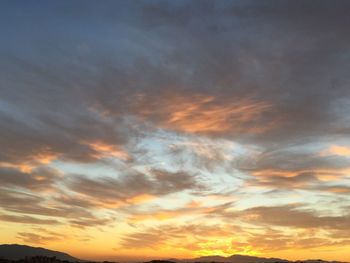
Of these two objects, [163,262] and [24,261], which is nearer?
[24,261]

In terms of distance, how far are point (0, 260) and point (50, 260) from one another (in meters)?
8.21

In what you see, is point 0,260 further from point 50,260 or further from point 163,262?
point 163,262

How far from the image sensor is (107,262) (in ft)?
282

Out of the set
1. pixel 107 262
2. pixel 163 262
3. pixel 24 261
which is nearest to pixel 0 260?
pixel 24 261

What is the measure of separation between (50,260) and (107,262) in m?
15.5

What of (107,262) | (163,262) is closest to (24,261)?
(107,262)

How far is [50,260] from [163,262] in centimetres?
2402

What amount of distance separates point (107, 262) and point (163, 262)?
36.9ft

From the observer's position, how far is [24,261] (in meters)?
69.6

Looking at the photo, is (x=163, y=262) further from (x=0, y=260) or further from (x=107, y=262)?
(x=0, y=260)

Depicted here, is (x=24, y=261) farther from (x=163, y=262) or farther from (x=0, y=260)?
(x=163, y=262)

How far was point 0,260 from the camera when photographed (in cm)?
7250

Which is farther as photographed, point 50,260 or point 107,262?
point 107,262

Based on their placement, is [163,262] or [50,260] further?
[163,262]
